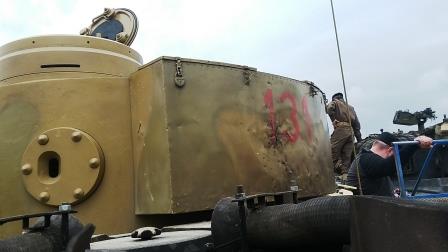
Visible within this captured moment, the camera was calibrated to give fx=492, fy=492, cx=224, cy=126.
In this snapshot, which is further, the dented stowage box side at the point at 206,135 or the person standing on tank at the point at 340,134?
the person standing on tank at the point at 340,134

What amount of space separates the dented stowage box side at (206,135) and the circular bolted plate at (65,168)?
313 millimetres

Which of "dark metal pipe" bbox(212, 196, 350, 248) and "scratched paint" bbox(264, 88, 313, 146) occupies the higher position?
"scratched paint" bbox(264, 88, 313, 146)

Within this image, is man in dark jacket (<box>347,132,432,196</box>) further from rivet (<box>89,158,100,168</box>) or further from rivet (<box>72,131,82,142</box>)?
rivet (<box>72,131,82,142</box>)

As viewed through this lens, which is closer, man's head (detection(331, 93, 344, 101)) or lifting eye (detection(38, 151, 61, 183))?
lifting eye (detection(38, 151, 61, 183))

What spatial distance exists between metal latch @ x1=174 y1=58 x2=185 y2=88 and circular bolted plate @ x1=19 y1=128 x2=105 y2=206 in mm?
701

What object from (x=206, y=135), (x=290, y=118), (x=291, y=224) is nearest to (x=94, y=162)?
(x=206, y=135)

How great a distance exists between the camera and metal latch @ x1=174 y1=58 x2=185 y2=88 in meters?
3.22

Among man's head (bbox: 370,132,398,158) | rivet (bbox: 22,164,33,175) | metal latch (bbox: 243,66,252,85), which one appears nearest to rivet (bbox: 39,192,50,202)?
rivet (bbox: 22,164,33,175)

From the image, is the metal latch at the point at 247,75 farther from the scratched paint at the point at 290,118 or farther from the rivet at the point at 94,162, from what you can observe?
the rivet at the point at 94,162

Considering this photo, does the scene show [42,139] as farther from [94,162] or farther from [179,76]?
[179,76]

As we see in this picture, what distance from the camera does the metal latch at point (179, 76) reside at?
10.6 feet

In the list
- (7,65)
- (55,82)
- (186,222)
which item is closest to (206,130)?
(186,222)

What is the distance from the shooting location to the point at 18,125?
342 cm

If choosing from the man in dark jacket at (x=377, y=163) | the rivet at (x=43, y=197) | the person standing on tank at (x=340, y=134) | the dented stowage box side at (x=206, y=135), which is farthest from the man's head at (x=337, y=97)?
the rivet at (x=43, y=197)
